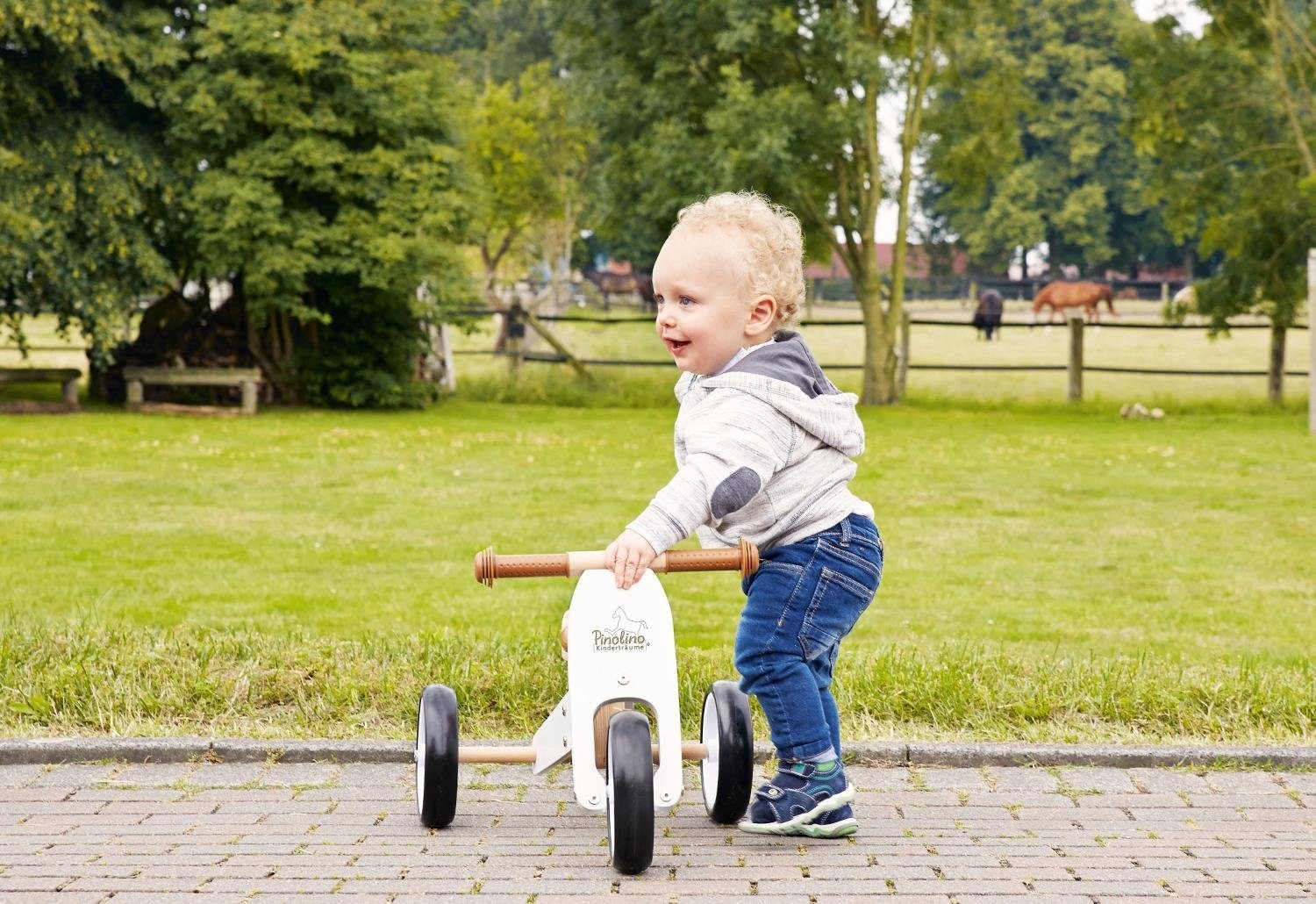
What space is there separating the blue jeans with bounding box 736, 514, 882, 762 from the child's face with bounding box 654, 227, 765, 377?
1.75ft

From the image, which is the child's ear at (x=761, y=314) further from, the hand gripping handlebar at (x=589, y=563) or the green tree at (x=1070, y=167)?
the green tree at (x=1070, y=167)

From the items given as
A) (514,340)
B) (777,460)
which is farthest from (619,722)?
(514,340)

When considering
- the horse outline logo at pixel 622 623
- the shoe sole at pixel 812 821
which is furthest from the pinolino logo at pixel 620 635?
the shoe sole at pixel 812 821

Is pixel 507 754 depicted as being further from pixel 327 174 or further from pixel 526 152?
pixel 526 152

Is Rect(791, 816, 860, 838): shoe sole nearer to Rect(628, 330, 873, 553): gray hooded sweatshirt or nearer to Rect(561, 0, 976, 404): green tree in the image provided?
Rect(628, 330, 873, 553): gray hooded sweatshirt

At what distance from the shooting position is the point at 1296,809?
4.55 meters

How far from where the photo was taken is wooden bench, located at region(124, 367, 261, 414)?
2223 centimetres

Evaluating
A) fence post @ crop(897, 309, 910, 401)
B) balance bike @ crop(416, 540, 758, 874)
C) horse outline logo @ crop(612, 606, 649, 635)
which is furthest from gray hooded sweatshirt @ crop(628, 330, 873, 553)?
fence post @ crop(897, 309, 910, 401)

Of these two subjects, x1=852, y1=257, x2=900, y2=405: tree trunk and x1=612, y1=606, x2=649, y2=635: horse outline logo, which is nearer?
x1=612, y1=606, x2=649, y2=635: horse outline logo

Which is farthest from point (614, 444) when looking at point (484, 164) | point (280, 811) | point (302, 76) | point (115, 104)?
point (484, 164)

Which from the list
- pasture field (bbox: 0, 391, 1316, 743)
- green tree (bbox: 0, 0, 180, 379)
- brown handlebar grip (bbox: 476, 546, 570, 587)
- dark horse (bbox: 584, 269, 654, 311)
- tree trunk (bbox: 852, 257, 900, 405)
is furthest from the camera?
dark horse (bbox: 584, 269, 654, 311)

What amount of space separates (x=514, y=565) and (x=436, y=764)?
0.70m

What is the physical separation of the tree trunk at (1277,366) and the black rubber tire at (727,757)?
2208 cm

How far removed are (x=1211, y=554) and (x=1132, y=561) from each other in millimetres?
651
